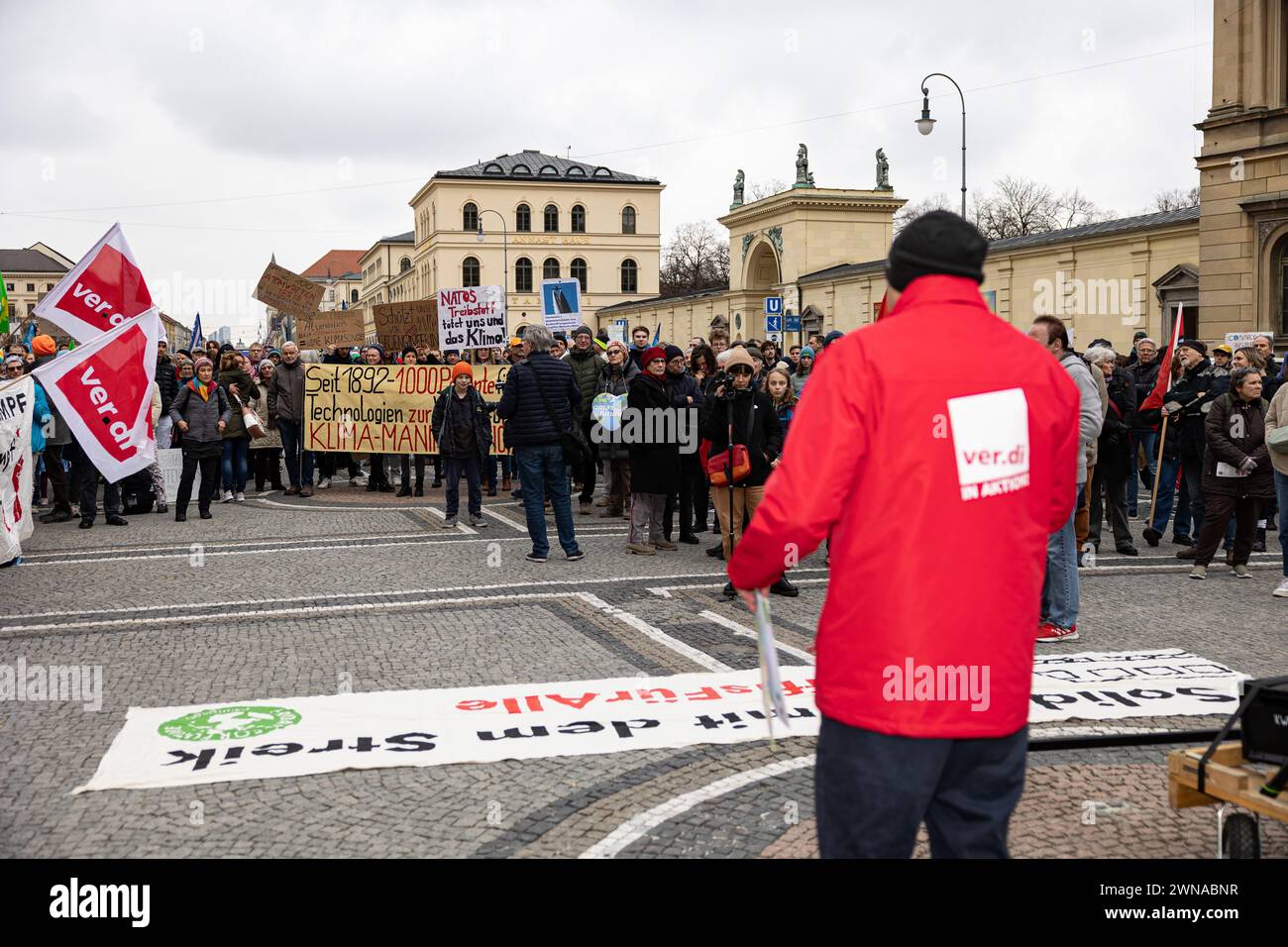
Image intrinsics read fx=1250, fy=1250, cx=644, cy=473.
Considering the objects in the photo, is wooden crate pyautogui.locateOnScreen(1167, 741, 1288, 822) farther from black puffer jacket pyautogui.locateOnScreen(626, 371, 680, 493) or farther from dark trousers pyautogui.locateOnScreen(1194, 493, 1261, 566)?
black puffer jacket pyautogui.locateOnScreen(626, 371, 680, 493)

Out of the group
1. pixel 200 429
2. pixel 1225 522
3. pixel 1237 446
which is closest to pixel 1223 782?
pixel 1225 522

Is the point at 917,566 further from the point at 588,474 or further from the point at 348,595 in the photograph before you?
the point at 588,474

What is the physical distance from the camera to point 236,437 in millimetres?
16750

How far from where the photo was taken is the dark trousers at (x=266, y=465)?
18.4 meters

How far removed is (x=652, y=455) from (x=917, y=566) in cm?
890

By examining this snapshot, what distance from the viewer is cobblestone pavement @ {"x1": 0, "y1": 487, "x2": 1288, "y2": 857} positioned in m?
4.50

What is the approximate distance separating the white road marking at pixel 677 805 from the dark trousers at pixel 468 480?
8921mm

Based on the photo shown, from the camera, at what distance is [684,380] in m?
12.5

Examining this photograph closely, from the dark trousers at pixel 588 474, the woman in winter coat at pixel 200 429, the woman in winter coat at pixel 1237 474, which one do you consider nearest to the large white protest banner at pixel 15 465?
the woman in winter coat at pixel 200 429

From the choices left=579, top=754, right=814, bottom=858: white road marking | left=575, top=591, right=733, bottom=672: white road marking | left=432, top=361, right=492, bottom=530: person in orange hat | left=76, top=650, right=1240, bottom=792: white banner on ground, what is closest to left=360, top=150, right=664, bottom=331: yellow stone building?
left=432, top=361, right=492, bottom=530: person in orange hat

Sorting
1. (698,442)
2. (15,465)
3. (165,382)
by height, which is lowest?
(15,465)

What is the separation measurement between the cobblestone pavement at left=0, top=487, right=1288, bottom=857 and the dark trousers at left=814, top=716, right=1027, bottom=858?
1.53 ft
